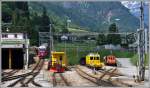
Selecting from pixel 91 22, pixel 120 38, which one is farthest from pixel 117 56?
pixel 91 22

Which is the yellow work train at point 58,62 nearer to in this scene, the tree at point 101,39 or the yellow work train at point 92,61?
the tree at point 101,39

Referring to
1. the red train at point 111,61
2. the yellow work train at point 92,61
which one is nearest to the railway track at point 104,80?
the yellow work train at point 92,61

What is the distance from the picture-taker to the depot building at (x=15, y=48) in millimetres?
12344

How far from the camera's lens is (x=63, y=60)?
1503 cm

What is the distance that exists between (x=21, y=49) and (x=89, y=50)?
180 inches

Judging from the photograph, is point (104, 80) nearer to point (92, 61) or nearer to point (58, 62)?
point (58, 62)

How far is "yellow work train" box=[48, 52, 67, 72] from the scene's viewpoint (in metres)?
14.0

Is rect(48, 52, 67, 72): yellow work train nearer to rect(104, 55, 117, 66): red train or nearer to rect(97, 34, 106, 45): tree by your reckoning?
rect(97, 34, 106, 45): tree

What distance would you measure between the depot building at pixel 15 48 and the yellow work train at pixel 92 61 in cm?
413

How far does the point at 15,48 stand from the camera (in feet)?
41.8

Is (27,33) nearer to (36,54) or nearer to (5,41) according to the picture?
(5,41)

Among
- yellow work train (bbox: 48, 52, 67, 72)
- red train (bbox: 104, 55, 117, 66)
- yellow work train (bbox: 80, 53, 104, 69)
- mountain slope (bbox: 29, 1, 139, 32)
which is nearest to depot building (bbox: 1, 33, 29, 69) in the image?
yellow work train (bbox: 48, 52, 67, 72)

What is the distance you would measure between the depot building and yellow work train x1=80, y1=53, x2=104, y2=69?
4128mm

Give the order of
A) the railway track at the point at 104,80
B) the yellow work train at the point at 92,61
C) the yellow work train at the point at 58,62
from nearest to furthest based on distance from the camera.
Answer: the railway track at the point at 104,80, the yellow work train at the point at 58,62, the yellow work train at the point at 92,61
